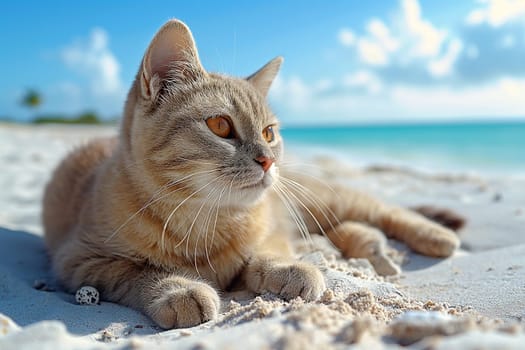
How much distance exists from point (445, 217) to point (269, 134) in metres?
2.12

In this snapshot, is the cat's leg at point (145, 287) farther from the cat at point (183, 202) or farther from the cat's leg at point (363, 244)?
the cat's leg at point (363, 244)

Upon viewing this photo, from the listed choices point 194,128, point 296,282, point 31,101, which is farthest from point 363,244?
point 31,101

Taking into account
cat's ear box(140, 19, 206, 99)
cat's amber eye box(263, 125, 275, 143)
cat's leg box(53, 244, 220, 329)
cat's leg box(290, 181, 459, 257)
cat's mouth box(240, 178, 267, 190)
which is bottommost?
cat's leg box(53, 244, 220, 329)

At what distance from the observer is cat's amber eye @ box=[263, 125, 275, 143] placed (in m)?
2.75

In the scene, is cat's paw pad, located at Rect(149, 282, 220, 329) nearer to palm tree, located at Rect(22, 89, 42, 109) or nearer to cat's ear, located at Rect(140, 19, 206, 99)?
cat's ear, located at Rect(140, 19, 206, 99)

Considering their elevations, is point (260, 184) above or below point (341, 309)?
above

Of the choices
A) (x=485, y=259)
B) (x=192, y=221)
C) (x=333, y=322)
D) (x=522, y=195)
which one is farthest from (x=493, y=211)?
(x=333, y=322)

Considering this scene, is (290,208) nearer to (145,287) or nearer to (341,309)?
(145,287)

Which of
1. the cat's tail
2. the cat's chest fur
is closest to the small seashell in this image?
the cat's chest fur

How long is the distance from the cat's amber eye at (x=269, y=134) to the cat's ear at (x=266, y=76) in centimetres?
46

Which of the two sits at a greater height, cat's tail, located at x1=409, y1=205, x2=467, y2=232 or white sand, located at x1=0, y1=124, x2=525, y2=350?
cat's tail, located at x1=409, y1=205, x2=467, y2=232

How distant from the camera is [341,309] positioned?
1861mm

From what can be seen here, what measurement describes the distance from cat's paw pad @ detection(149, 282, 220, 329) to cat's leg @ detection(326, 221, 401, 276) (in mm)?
1445

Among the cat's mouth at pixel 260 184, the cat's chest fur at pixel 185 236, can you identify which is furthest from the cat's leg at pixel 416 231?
the cat's mouth at pixel 260 184
